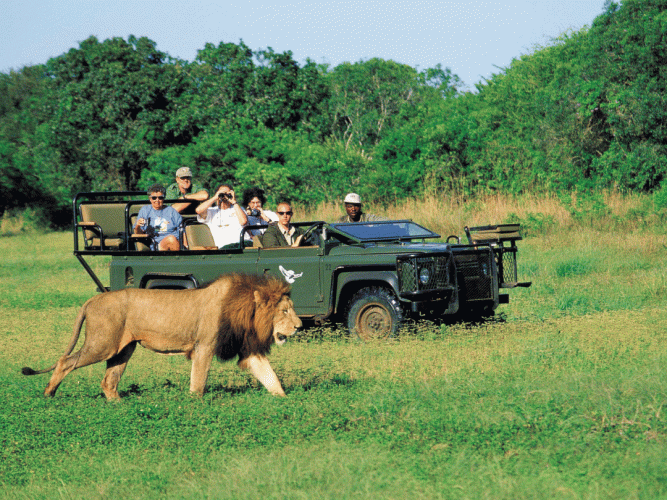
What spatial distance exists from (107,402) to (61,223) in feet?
116

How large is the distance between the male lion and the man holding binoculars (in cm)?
336

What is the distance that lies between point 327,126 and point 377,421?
3009cm

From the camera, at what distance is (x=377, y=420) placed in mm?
5551

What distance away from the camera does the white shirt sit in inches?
404

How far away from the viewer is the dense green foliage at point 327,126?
70.3 ft

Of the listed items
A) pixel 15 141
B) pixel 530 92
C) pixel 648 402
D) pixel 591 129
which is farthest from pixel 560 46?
pixel 15 141

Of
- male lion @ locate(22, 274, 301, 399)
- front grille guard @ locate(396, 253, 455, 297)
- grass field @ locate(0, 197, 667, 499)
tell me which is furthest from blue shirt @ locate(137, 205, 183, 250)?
male lion @ locate(22, 274, 301, 399)

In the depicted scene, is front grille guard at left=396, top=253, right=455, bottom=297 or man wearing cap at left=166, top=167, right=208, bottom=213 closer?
front grille guard at left=396, top=253, right=455, bottom=297

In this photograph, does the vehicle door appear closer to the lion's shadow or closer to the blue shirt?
the blue shirt

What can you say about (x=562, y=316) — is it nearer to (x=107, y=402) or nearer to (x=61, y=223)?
(x=107, y=402)

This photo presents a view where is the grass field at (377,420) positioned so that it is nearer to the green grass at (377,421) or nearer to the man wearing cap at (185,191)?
the green grass at (377,421)

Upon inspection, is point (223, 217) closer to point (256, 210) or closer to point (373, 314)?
point (256, 210)

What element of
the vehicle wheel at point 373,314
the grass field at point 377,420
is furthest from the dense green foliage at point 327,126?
the vehicle wheel at point 373,314

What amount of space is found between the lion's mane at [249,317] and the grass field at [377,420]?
0.39m
